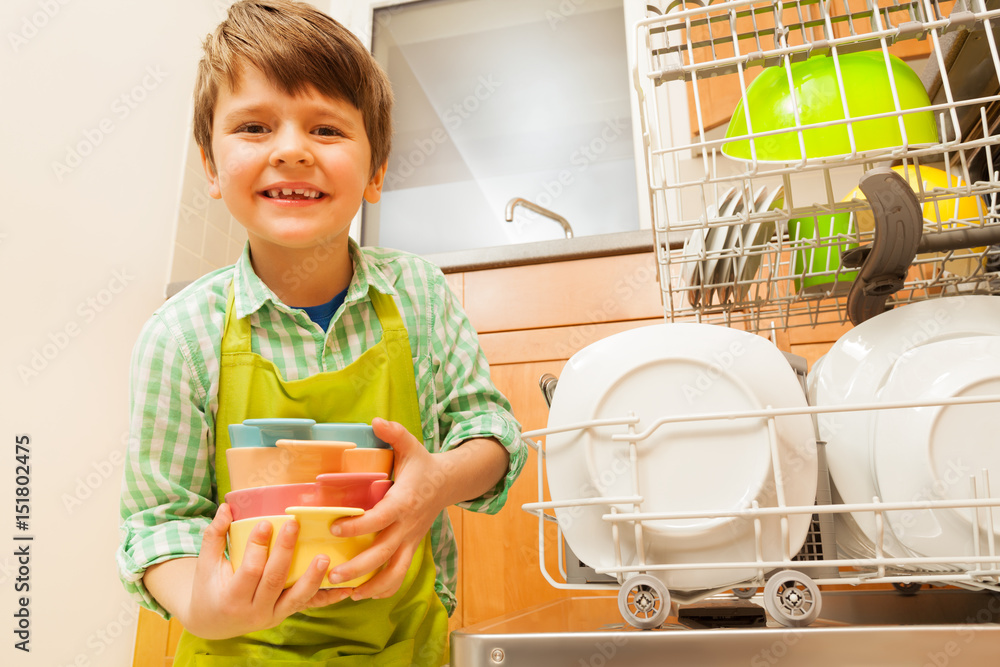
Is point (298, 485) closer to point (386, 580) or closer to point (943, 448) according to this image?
point (386, 580)

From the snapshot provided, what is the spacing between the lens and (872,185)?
0.47 metres

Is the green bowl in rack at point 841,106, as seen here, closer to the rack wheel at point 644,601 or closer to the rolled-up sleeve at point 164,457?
the rack wheel at point 644,601

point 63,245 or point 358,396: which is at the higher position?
point 63,245

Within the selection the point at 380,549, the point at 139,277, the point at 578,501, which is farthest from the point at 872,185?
the point at 139,277

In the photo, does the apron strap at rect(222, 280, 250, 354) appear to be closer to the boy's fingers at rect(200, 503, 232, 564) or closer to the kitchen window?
the boy's fingers at rect(200, 503, 232, 564)

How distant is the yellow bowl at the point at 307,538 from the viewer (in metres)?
0.41

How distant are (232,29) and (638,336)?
1.77 ft

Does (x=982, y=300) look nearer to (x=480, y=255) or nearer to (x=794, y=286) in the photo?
(x=794, y=286)

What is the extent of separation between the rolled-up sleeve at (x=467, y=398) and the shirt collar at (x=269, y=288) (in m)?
0.07

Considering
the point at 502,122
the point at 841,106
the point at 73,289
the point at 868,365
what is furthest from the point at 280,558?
the point at 502,122

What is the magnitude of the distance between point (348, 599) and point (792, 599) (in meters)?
0.38

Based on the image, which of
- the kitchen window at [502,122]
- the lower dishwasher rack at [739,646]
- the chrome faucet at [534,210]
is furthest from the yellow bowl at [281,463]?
the kitchen window at [502,122]

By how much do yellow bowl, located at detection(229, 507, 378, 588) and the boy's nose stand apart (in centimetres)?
35

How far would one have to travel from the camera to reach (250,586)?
1.37ft
